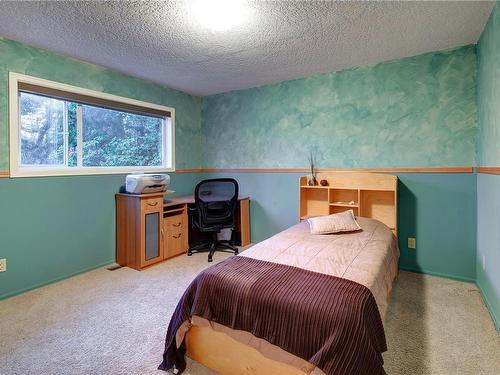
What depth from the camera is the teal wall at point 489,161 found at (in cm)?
196

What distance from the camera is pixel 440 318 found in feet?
6.90

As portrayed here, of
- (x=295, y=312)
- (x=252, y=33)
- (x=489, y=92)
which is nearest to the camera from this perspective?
(x=295, y=312)

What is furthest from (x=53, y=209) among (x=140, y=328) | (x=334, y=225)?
(x=334, y=225)

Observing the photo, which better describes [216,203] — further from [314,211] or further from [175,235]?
[314,211]

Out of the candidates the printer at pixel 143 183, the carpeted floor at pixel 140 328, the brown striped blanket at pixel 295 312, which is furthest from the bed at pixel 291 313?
the printer at pixel 143 183

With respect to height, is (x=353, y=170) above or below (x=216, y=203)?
above

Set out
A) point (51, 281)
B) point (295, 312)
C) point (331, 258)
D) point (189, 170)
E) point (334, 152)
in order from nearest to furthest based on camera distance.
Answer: point (295, 312) < point (331, 258) < point (51, 281) < point (334, 152) < point (189, 170)

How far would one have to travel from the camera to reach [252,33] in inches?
93.0

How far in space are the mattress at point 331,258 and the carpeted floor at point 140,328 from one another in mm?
337

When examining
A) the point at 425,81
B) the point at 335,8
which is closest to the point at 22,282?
the point at 335,8

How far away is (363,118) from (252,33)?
1.63 m

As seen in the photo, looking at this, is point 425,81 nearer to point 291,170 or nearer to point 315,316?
point 291,170

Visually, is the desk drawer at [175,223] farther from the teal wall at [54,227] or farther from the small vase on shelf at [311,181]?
the small vase on shelf at [311,181]

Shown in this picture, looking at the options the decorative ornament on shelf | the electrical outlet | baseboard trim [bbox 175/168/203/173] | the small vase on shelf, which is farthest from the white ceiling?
the electrical outlet
